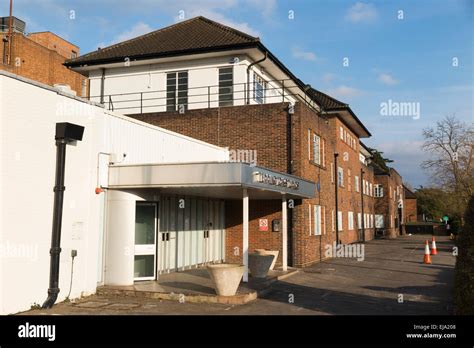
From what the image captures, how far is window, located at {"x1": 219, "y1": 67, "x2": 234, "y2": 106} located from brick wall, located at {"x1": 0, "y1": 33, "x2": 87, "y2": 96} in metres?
17.9

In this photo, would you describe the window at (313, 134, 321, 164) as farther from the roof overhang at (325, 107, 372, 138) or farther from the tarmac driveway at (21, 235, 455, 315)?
the roof overhang at (325, 107, 372, 138)

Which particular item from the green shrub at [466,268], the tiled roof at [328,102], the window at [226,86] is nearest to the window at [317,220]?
the window at [226,86]

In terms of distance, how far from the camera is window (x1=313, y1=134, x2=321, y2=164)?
21.3 m

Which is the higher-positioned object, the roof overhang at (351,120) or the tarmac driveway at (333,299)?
the roof overhang at (351,120)

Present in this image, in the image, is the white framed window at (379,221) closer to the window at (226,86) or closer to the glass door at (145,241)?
the window at (226,86)

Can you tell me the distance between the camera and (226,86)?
835 inches

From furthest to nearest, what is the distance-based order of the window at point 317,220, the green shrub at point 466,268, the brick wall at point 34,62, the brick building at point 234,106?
the brick wall at point 34,62 → the window at point 317,220 → the brick building at point 234,106 → the green shrub at point 466,268

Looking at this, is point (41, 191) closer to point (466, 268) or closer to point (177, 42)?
point (466, 268)

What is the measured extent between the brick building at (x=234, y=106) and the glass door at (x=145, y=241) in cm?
601

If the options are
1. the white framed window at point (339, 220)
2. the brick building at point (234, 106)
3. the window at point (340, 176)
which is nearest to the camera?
the brick building at point (234, 106)

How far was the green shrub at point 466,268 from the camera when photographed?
24.2 feet

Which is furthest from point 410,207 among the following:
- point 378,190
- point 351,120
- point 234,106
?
point 234,106

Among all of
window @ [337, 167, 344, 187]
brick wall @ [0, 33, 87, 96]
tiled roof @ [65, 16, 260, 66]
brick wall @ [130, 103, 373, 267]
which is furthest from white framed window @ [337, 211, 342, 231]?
brick wall @ [0, 33, 87, 96]

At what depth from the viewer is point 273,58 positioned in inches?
851
